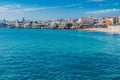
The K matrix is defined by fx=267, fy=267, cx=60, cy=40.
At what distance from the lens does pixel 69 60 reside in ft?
139

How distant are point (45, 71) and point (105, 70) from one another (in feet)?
25.9

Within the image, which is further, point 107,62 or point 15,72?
point 107,62

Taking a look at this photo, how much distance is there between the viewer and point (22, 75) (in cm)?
3142

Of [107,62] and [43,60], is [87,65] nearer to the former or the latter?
[107,62]

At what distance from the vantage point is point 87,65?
38.2 m

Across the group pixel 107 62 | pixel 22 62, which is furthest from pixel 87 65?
pixel 22 62

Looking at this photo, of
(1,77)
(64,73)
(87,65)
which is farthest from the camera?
(87,65)

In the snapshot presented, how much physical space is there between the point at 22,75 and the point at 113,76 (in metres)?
10.7

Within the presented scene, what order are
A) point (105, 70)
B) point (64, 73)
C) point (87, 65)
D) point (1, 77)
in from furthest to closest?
point (87, 65), point (105, 70), point (64, 73), point (1, 77)

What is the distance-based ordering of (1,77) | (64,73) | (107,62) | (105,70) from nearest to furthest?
(1,77)
(64,73)
(105,70)
(107,62)

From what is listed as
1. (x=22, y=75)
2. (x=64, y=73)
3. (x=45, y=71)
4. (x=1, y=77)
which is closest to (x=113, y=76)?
(x=64, y=73)

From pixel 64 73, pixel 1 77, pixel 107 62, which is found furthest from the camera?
pixel 107 62

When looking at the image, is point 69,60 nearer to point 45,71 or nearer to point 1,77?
point 45,71

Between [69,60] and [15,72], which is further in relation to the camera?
[69,60]
